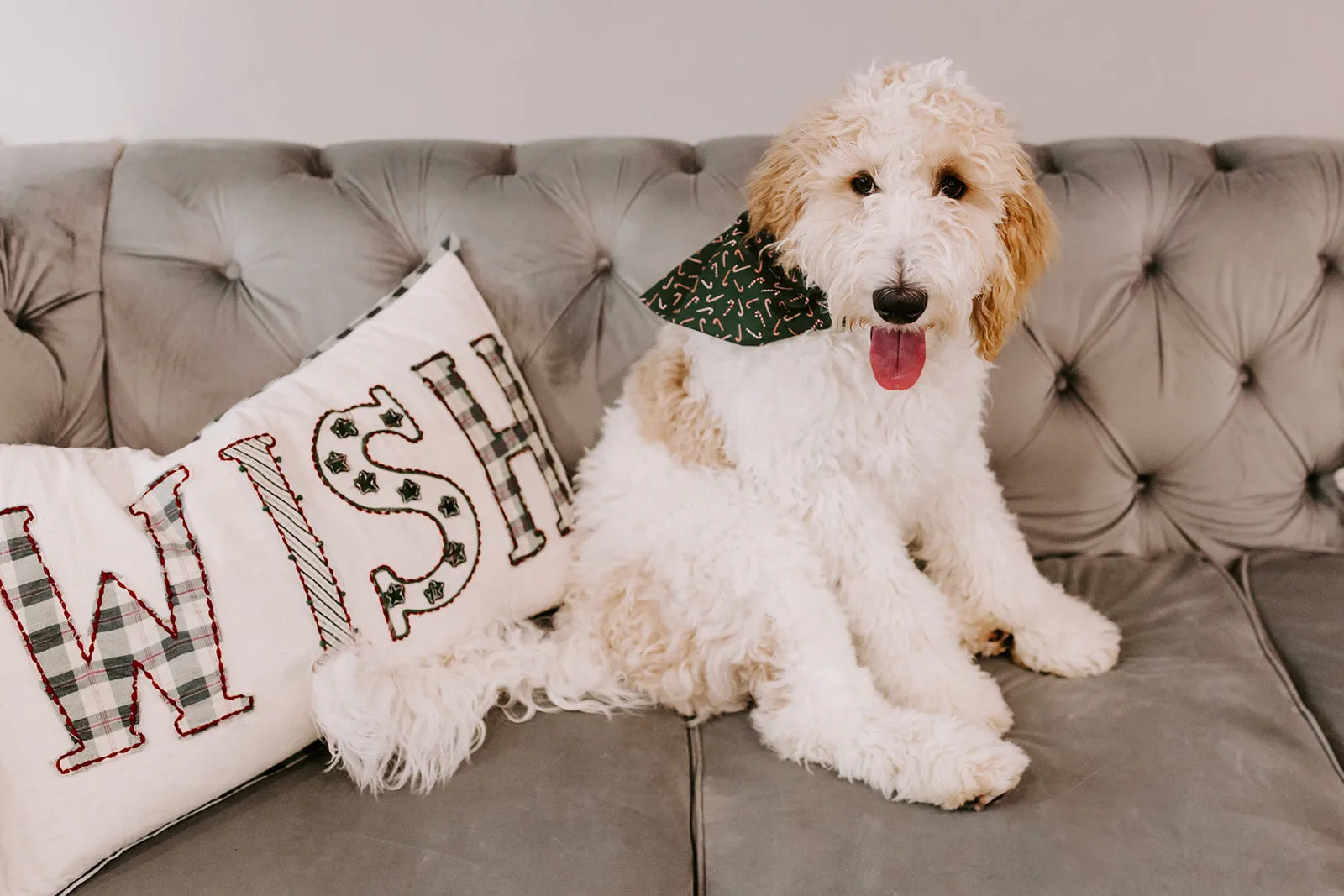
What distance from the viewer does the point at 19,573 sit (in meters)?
1.02

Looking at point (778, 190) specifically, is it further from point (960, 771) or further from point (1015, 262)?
point (960, 771)

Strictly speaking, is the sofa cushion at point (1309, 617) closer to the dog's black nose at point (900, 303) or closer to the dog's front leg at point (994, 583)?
the dog's front leg at point (994, 583)

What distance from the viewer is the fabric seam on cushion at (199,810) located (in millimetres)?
1028

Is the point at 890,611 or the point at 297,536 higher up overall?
the point at 297,536

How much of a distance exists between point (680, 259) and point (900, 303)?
0.59m

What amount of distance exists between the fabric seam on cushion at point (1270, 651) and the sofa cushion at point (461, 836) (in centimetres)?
90

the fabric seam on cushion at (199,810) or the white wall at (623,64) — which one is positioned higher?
the white wall at (623,64)

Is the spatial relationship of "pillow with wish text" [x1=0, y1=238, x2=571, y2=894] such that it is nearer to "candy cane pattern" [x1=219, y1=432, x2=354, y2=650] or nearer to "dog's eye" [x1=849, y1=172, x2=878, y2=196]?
"candy cane pattern" [x1=219, y1=432, x2=354, y2=650]

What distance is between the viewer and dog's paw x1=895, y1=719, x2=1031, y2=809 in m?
1.10

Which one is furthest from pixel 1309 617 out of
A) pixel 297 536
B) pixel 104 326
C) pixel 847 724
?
pixel 104 326

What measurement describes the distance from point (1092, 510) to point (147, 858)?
5.30ft

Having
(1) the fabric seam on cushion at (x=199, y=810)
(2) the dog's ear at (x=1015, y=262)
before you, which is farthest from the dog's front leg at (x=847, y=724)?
(1) the fabric seam on cushion at (x=199, y=810)

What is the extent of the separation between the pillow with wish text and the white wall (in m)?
0.66

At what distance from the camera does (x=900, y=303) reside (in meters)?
1.10
